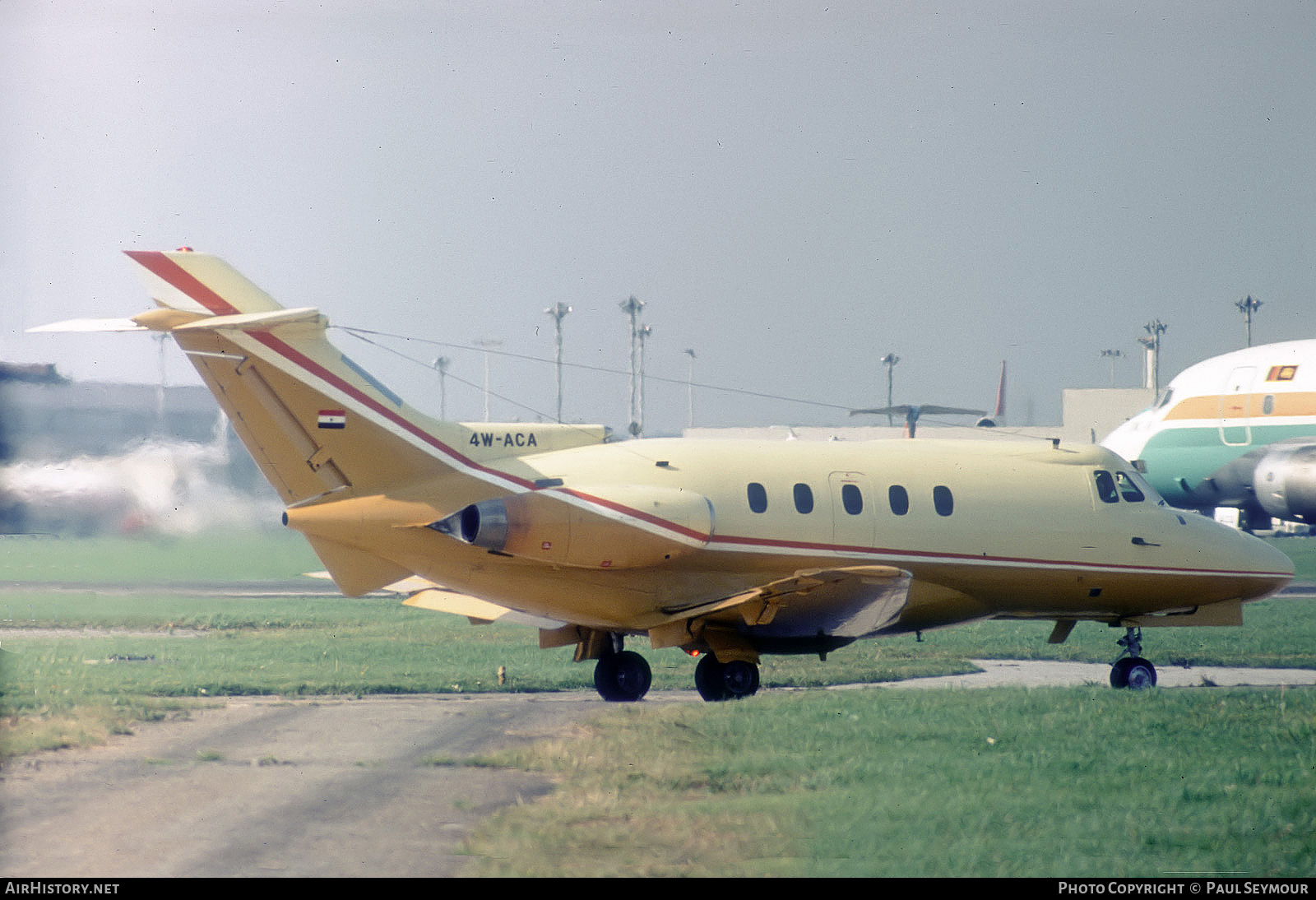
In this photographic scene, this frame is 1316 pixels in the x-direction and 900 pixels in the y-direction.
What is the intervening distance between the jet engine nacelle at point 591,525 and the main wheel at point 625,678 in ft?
6.44

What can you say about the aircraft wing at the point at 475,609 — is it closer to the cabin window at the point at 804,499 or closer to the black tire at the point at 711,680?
the black tire at the point at 711,680

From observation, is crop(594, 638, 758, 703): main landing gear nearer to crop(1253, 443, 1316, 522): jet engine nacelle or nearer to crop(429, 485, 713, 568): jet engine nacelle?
crop(429, 485, 713, 568): jet engine nacelle

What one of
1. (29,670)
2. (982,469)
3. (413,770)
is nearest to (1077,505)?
(982,469)

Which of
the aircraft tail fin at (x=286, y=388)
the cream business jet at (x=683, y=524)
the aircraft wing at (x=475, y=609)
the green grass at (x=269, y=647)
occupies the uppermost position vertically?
the aircraft tail fin at (x=286, y=388)

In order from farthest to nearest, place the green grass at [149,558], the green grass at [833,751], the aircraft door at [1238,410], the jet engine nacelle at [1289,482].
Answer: the aircraft door at [1238,410], the jet engine nacelle at [1289,482], the green grass at [149,558], the green grass at [833,751]

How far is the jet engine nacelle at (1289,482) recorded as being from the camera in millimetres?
34094

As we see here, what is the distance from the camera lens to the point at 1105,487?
20859 mm

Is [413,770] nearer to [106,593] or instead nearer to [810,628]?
[810,628]

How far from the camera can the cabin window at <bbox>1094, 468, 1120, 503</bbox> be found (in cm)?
2080

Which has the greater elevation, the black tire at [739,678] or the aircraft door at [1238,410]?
the aircraft door at [1238,410]

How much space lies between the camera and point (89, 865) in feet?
28.2

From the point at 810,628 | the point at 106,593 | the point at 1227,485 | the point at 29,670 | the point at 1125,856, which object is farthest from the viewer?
the point at 1227,485

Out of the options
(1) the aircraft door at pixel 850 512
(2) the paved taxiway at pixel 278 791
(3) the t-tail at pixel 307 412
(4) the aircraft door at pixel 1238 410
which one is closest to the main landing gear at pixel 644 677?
(2) the paved taxiway at pixel 278 791
